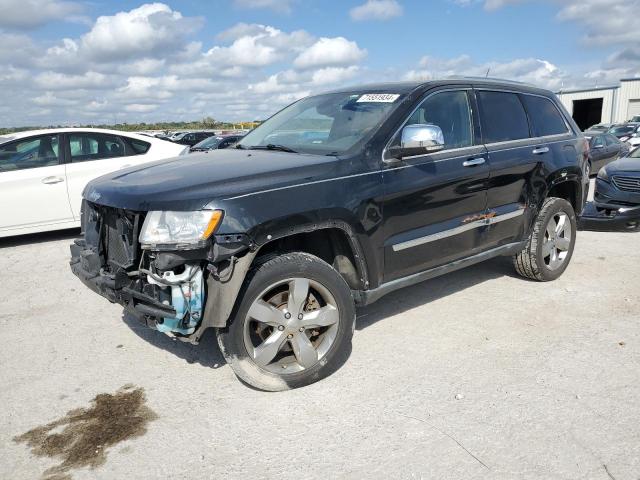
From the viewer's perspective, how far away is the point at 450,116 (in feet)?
13.7

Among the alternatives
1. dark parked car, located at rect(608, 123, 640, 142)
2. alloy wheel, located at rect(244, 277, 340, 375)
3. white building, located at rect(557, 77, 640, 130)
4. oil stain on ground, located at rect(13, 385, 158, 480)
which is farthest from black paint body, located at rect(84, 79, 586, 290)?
white building, located at rect(557, 77, 640, 130)

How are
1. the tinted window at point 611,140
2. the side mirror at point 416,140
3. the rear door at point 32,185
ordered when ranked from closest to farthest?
the side mirror at point 416,140
the rear door at point 32,185
the tinted window at point 611,140

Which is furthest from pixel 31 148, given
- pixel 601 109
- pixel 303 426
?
pixel 601 109

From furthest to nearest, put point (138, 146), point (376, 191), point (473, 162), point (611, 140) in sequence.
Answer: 1. point (611, 140)
2. point (138, 146)
3. point (473, 162)
4. point (376, 191)

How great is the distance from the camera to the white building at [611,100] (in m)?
44.8

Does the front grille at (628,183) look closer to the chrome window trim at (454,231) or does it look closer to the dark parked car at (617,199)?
the dark parked car at (617,199)

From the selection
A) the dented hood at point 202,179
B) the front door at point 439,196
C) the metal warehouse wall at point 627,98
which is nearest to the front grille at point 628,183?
the front door at point 439,196

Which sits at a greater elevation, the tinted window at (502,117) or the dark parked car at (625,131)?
the tinted window at (502,117)

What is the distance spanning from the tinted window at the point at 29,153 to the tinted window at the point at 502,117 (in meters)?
6.03

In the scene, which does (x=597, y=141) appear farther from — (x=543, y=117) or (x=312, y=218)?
(x=312, y=218)

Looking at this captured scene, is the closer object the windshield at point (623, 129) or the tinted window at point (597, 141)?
the tinted window at point (597, 141)

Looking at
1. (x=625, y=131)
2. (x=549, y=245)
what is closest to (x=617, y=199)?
(x=549, y=245)

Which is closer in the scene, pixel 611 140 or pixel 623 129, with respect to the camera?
pixel 611 140

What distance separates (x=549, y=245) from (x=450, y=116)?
185 centimetres
